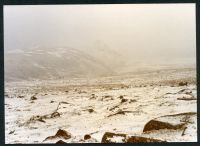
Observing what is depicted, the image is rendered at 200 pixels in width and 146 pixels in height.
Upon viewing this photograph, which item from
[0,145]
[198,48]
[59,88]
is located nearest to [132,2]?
[198,48]

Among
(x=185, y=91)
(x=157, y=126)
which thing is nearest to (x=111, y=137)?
(x=157, y=126)

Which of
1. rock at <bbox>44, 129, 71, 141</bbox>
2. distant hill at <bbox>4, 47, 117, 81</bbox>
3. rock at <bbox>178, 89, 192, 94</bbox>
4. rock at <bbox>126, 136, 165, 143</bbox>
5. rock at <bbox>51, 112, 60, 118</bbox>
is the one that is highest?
distant hill at <bbox>4, 47, 117, 81</bbox>

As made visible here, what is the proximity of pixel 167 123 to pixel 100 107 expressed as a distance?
1.65 feet

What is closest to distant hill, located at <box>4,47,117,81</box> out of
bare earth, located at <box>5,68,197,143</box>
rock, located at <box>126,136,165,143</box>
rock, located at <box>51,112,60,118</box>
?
bare earth, located at <box>5,68,197,143</box>

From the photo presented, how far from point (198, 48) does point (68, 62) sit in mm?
985

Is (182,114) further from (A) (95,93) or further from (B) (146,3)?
(B) (146,3)

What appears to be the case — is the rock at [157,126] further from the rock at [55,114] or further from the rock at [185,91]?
the rock at [55,114]

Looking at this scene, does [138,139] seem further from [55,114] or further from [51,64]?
[51,64]

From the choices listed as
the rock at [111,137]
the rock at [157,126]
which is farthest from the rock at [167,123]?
the rock at [111,137]

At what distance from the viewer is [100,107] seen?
2738 mm

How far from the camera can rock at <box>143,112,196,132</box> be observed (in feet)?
8.89

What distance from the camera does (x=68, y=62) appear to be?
9.14ft

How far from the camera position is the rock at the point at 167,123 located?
2.71m

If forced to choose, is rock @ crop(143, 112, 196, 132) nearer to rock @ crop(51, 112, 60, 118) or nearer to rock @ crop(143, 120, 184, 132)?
rock @ crop(143, 120, 184, 132)
